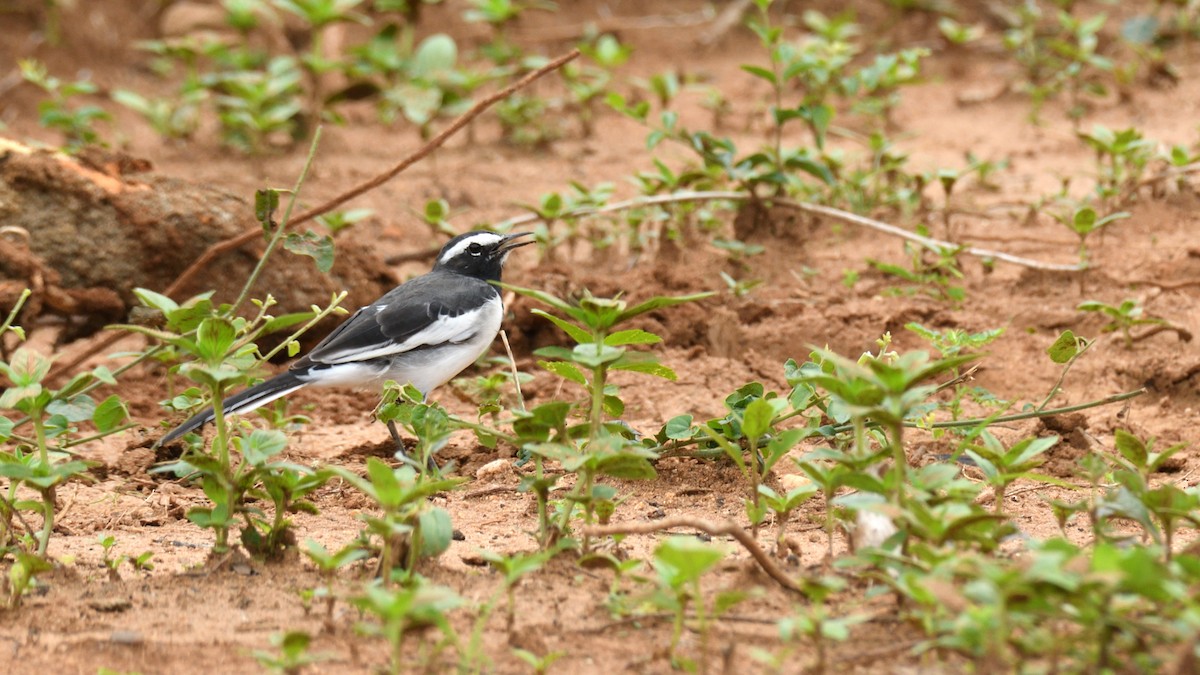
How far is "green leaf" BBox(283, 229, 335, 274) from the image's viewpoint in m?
5.14

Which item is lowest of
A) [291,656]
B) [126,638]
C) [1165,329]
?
[126,638]

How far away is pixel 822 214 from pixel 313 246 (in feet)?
11.2

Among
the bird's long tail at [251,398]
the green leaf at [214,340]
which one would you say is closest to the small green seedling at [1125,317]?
the bird's long tail at [251,398]

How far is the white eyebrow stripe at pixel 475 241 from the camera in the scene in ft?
23.1

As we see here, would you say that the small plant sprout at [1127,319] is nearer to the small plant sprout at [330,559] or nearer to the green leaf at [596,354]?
the green leaf at [596,354]

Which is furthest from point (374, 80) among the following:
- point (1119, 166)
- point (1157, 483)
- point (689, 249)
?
point (1157, 483)

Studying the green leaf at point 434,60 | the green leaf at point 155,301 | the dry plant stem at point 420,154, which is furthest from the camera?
the green leaf at point 434,60

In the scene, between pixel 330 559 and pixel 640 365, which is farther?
pixel 640 365

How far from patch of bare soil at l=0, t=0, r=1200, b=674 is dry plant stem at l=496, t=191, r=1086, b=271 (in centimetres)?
14

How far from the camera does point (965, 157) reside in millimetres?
9172

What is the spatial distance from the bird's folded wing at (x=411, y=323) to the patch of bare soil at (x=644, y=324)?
0.42 meters

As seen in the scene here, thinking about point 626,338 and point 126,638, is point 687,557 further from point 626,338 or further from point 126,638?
point 126,638

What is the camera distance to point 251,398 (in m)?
5.34

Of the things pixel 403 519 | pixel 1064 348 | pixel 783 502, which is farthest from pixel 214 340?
pixel 1064 348
